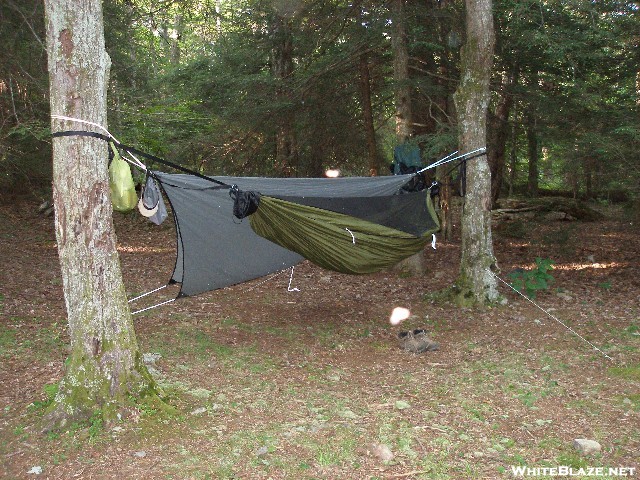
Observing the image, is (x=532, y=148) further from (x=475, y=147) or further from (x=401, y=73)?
(x=475, y=147)

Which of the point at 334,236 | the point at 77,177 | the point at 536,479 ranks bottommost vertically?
the point at 536,479

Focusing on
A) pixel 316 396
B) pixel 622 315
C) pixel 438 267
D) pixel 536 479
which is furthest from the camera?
pixel 438 267

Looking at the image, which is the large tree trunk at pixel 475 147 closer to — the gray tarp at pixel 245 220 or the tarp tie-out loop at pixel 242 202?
the gray tarp at pixel 245 220

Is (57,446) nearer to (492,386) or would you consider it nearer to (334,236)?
(334,236)

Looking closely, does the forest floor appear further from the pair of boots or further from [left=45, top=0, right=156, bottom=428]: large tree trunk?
[left=45, top=0, right=156, bottom=428]: large tree trunk

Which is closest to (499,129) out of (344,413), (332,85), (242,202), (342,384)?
(332,85)

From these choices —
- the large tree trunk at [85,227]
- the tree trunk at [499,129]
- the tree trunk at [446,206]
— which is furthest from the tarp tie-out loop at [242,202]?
the tree trunk at [446,206]

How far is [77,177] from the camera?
2352 millimetres

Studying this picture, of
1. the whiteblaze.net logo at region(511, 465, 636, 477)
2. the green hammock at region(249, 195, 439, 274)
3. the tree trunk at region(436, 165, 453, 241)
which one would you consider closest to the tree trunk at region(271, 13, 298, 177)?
the tree trunk at region(436, 165, 453, 241)

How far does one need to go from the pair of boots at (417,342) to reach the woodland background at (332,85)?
6.44ft

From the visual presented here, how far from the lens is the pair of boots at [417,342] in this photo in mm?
3592

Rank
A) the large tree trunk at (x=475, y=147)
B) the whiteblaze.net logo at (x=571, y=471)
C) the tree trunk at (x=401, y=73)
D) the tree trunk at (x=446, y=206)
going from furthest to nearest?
the tree trunk at (x=446, y=206)
the tree trunk at (x=401, y=73)
the large tree trunk at (x=475, y=147)
the whiteblaze.net logo at (x=571, y=471)

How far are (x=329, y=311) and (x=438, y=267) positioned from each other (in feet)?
6.47

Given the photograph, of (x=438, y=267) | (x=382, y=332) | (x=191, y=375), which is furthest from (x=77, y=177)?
(x=438, y=267)
